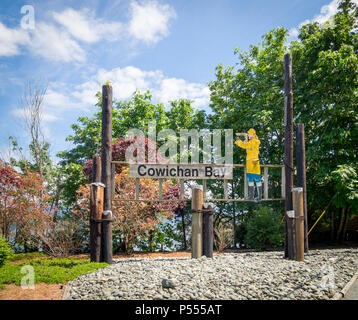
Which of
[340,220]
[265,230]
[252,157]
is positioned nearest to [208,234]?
[252,157]

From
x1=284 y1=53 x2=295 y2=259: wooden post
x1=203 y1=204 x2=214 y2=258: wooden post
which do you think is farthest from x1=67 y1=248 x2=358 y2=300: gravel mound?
x1=284 y1=53 x2=295 y2=259: wooden post

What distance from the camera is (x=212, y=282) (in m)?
4.98

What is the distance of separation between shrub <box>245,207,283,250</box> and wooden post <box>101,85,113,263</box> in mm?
6490

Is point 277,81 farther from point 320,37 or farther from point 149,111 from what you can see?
point 149,111

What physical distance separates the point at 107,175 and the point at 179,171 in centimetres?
195

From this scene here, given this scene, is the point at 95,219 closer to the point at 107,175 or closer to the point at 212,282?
the point at 107,175

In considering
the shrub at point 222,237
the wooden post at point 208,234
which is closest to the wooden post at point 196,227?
the wooden post at point 208,234

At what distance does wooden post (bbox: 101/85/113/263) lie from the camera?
716cm

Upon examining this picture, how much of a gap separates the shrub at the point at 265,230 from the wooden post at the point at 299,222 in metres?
3.72

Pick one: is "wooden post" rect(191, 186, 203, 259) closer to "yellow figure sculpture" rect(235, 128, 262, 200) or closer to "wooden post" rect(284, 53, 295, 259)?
"yellow figure sculpture" rect(235, 128, 262, 200)

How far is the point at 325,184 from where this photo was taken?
1195 cm

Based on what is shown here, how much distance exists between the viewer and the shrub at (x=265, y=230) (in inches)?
444
